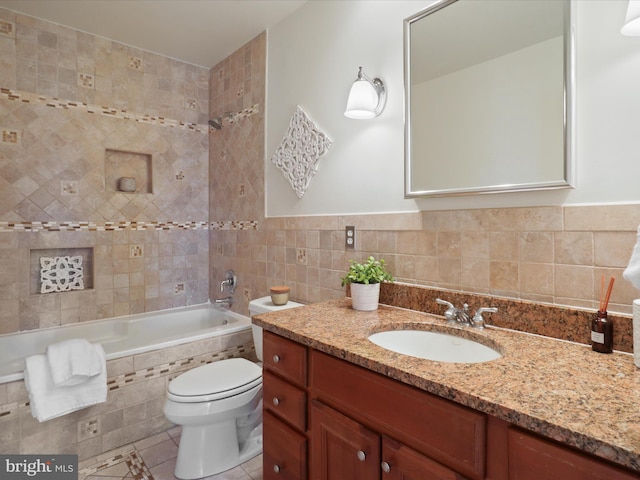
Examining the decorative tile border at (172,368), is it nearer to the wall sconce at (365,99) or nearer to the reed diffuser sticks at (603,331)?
the wall sconce at (365,99)

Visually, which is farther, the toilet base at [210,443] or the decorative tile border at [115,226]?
the decorative tile border at [115,226]

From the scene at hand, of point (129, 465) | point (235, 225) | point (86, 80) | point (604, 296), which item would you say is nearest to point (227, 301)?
point (235, 225)

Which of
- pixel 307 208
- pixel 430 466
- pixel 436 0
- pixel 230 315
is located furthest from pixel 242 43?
pixel 430 466

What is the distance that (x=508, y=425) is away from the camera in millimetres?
737

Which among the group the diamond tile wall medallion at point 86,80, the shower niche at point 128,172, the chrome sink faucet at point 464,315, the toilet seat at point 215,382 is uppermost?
the diamond tile wall medallion at point 86,80

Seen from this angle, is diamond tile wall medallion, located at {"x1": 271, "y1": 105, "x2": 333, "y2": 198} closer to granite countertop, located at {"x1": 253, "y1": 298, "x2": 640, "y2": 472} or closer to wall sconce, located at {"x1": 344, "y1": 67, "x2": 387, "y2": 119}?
wall sconce, located at {"x1": 344, "y1": 67, "x2": 387, "y2": 119}

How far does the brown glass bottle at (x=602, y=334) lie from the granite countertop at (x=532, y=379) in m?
0.02

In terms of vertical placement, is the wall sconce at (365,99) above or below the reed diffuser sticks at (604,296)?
above

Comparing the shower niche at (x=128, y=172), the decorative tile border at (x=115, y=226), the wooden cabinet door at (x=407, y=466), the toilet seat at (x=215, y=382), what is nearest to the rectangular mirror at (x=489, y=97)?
the wooden cabinet door at (x=407, y=466)

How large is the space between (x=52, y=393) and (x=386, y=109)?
7.13 ft

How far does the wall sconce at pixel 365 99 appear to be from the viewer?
5.44 feet

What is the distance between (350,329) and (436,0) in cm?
139

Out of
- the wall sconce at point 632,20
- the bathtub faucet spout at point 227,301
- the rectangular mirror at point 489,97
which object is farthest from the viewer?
the bathtub faucet spout at point 227,301

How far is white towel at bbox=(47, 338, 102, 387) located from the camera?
5.98 feet
